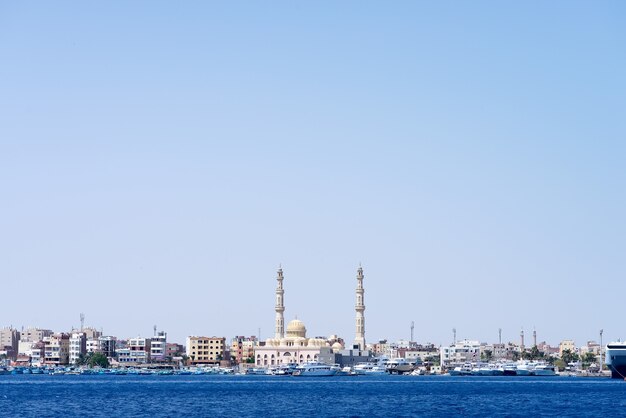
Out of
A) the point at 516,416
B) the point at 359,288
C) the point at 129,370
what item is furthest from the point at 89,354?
the point at 516,416

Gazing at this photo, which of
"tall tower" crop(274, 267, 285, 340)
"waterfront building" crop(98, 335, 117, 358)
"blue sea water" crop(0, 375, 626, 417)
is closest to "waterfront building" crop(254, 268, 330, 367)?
"tall tower" crop(274, 267, 285, 340)

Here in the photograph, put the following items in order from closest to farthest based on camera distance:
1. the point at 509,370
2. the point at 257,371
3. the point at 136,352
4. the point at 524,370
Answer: the point at 509,370 < the point at 524,370 < the point at 257,371 < the point at 136,352

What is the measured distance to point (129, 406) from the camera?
69312 millimetres

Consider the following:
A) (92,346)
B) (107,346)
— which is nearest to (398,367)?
(107,346)

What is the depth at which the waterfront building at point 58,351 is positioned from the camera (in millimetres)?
189250

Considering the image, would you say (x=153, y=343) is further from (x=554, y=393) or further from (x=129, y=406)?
(x=129, y=406)

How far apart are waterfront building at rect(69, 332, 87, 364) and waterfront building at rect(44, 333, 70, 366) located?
93 cm

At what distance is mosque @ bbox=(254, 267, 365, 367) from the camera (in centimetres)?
16988

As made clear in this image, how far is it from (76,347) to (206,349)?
2085cm

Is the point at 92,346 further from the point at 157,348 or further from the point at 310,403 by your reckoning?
the point at 310,403

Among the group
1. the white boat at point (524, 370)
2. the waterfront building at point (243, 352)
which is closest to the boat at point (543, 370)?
the white boat at point (524, 370)

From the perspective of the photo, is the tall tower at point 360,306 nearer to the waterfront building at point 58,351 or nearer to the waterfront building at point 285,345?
the waterfront building at point 285,345

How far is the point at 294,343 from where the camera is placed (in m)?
171

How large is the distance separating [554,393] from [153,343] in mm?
106649
